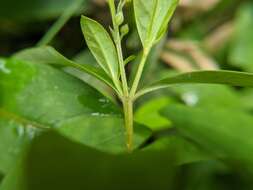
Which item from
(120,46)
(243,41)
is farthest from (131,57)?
(243,41)

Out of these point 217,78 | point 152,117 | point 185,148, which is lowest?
point 152,117

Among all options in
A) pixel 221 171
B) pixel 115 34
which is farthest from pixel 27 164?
pixel 221 171

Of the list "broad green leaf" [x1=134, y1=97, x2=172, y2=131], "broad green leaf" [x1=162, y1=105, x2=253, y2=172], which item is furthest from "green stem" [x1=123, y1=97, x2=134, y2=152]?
"broad green leaf" [x1=134, y1=97, x2=172, y2=131]

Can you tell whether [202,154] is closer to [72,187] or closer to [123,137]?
[123,137]

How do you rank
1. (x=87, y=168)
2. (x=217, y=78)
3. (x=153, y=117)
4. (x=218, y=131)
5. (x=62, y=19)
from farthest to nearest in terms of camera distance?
(x=62, y=19) < (x=153, y=117) < (x=218, y=131) < (x=217, y=78) < (x=87, y=168)

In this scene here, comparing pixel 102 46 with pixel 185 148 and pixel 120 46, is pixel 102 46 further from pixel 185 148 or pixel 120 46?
pixel 185 148

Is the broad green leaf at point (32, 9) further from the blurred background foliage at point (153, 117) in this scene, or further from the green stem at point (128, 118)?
the green stem at point (128, 118)
